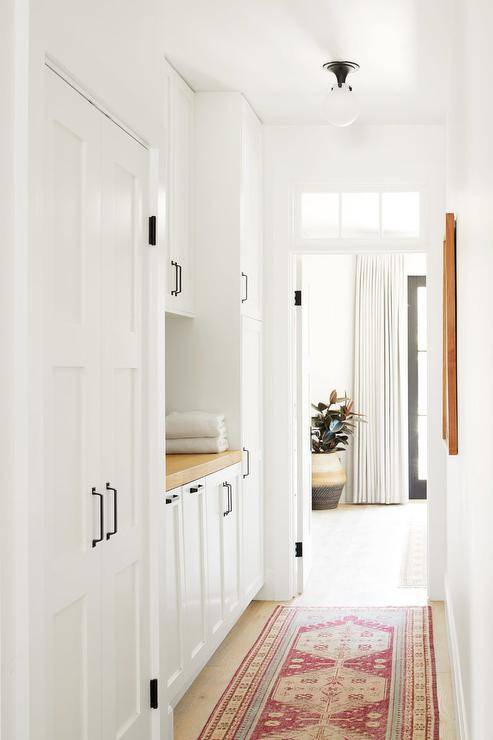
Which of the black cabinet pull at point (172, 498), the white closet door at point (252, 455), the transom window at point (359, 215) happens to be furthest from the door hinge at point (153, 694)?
the transom window at point (359, 215)

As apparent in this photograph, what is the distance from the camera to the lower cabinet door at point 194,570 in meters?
3.31

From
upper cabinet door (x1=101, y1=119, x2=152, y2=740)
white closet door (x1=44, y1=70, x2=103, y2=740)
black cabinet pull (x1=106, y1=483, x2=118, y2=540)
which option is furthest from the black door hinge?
black cabinet pull (x1=106, y1=483, x2=118, y2=540)

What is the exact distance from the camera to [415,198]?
5.07 metres

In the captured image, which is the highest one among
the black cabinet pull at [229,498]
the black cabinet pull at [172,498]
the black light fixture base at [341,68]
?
the black light fixture base at [341,68]

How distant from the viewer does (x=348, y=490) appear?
8617 millimetres

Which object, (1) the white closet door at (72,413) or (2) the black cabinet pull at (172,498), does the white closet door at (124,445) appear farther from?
(2) the black cabinet pull at (172,498)

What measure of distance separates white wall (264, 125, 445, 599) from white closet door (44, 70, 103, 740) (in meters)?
2.80

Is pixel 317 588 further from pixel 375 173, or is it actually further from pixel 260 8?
pixel 260 8

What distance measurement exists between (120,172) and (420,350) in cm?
666

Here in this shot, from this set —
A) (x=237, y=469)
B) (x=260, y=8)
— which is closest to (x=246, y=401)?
(x=237, y=469)

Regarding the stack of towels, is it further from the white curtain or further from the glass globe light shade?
the white curtain

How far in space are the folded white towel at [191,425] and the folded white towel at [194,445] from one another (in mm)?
20

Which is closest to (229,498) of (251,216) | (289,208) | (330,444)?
(251,216)

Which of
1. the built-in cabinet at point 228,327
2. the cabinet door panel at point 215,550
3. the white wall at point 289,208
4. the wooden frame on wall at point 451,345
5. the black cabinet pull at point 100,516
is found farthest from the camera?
the white wall at point 289,208
